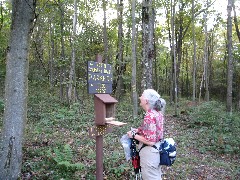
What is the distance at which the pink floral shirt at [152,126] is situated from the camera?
4.00 metres

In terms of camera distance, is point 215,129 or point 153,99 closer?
point 153,99

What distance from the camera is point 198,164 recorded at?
778 centimetres

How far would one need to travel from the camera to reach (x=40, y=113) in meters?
12.6

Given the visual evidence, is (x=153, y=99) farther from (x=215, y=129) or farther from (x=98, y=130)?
(x=215, y=129)

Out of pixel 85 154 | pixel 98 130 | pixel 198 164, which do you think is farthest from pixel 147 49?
pixel 98 130

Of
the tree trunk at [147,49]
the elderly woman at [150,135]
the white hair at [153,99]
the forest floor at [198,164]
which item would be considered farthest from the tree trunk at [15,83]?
the tree trunk at [147,49]

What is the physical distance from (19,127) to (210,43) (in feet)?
110

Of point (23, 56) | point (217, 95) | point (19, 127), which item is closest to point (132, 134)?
point (19, 127)

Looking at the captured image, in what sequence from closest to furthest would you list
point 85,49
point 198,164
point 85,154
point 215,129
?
point 85,154 → point 198,164 → point 215,129 → point 85,49

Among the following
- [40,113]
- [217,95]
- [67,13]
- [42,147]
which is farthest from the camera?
[217,95]

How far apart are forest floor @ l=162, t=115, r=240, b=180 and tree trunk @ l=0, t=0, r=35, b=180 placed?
3.84 m

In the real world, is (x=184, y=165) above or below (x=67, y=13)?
below

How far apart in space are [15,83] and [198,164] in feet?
19.8

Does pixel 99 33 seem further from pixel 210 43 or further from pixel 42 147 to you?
pixel 210 43
